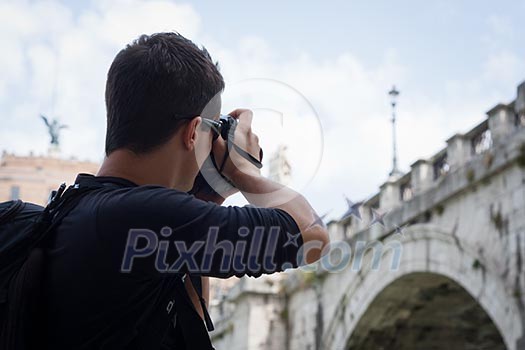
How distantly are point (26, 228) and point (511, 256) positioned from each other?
9789 mm

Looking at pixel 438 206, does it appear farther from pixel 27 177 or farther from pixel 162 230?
pixel 27 177

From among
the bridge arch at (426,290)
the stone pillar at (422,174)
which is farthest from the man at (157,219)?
the stone pillar at (422,174)

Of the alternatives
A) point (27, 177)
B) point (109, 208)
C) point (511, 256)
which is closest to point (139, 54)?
point (109, 208)

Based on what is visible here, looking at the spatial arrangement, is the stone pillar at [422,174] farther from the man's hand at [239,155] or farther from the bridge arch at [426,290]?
the man's hand at [239,155]

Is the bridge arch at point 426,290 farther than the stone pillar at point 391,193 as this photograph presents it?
No

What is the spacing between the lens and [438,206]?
500 inches

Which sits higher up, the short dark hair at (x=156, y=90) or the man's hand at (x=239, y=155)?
the short dark hair at (x=156, y=90)

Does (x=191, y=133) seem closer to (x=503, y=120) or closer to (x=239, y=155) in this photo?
(x=239, y=155)

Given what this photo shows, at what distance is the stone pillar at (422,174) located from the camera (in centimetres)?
1309

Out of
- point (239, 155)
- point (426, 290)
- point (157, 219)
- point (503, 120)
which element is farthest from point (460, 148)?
point (157, 219)

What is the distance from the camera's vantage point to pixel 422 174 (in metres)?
13.2

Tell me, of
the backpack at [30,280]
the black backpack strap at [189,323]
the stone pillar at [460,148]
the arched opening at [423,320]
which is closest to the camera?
the backpack at [30,280]

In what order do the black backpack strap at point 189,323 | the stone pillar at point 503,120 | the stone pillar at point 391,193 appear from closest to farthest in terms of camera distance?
the black backpack strap at point 189,323, the stone pillar at point 503,120, the stone pillar at point 391,193

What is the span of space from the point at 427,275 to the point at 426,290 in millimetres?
777
